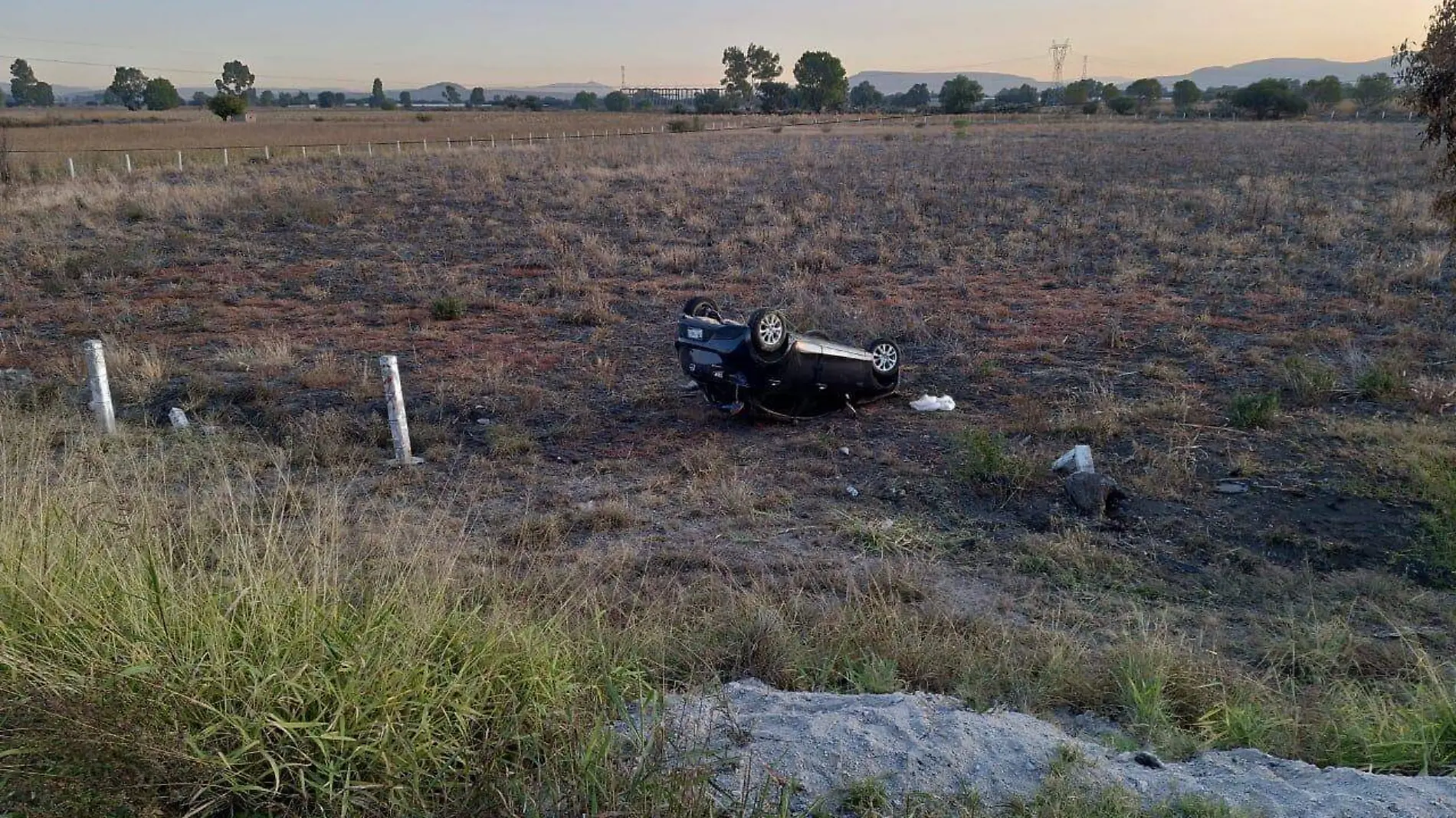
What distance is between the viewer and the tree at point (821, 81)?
341 ft

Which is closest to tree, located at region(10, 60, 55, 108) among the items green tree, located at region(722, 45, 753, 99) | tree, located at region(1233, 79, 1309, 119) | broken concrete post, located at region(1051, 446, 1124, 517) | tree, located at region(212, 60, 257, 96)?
tree, located at region(212, 60, 257, 96)

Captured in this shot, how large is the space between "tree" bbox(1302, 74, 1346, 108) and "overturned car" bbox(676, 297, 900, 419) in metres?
78.7

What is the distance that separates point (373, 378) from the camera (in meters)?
10.7

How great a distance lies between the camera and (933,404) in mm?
10055

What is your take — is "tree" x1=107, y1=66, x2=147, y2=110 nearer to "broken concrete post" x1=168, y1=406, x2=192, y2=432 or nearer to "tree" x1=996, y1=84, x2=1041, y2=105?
"tree" x1=996, y1=84, x2=1041, y2=105

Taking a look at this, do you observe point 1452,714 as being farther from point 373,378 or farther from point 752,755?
point 373,378

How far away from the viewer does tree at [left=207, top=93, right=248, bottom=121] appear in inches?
2581

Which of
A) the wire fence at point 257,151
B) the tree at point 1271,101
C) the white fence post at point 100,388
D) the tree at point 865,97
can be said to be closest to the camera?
the white fence post at point 100,388

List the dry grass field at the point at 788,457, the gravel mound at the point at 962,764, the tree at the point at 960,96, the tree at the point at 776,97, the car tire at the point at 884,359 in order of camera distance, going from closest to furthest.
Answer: the gravel mound at the point at 962,764
the dry grass field at the point at 788,457
the car tire at the point at 884,359
the tree at the point at 960,96
the tree at the point at 776,97

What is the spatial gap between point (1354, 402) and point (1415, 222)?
12557 mm

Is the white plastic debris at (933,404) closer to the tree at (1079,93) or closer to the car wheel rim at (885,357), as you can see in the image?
the car wheel rim at (885,357)

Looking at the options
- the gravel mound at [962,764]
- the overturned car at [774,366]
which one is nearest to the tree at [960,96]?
the overturned car at [774,366]

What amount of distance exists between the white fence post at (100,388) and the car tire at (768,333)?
5.34 m

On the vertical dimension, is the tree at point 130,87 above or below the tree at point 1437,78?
above
